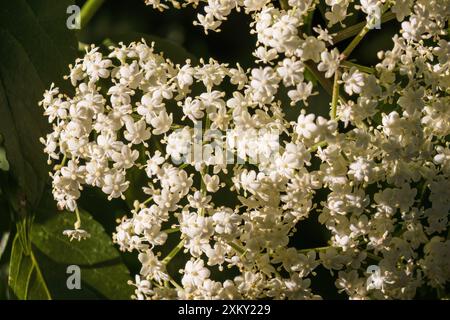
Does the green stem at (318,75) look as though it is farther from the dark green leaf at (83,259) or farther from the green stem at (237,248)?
the dark green leaf at (83,259)

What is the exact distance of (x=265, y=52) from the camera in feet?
3.76

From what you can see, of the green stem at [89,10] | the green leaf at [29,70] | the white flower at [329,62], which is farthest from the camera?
the green stem at [89,10]

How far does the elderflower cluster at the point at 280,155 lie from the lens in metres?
1.12

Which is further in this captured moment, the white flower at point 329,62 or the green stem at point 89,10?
the green stem at point 89,10

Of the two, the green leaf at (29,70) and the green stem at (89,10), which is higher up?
the green stem at (89,10)

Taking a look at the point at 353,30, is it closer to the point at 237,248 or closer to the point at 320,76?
the point at 320,76

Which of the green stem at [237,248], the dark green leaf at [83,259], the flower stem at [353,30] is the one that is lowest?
the dark green leaf at [83,259]

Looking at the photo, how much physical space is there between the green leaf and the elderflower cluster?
4cm

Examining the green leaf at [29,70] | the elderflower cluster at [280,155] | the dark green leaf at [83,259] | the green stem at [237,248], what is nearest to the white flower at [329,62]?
the elderflower cluster at [280,155]

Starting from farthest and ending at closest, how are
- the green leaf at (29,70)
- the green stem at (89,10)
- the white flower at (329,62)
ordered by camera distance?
1. the green stem at (89,10)
2. the green leaf at (29,70)
3. the white flower at (329,62)

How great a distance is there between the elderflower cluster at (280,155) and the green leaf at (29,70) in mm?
44

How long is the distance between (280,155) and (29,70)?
0.37 m
